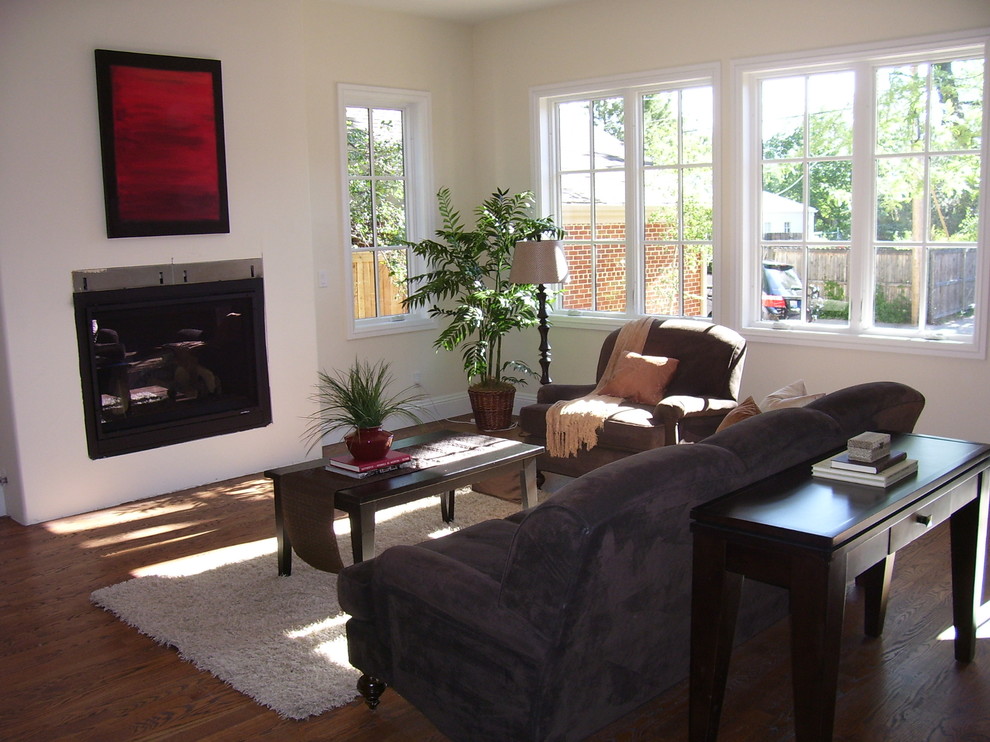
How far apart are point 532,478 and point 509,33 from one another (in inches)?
148


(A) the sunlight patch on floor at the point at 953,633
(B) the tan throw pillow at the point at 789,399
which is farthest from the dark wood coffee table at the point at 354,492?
(A) the sunlight patch on floor at the point at 953,633

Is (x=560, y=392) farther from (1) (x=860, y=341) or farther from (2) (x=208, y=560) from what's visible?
(2) (x=208, y=560)

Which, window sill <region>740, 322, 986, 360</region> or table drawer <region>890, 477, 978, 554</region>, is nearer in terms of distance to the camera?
table drawer <region>890, 477, 978, 554</region>

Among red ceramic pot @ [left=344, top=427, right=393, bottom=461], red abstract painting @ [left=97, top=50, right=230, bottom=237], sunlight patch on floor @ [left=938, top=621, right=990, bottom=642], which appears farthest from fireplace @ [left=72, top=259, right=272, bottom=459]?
sunlight patch on floor @ [left=938, top=621, right=990, bottom=642]

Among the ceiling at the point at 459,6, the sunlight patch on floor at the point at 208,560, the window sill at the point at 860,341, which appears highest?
the ceiling at the point at 459,6

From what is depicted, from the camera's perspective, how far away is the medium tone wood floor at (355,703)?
2.74 m

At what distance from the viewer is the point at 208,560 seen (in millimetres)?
4180

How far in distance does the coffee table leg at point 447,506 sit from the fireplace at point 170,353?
63.8 inches

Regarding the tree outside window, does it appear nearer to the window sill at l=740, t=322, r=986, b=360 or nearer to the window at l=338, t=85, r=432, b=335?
the window sill at l=740, t=322, r=986, b=360

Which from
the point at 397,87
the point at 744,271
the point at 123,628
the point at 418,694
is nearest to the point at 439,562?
the point at 418,694

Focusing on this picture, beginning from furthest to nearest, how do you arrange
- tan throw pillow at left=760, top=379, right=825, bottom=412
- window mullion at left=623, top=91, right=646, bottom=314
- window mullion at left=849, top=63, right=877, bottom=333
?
window mullion at left=623, top=91, right=646, bottom=314 → window mullion at left=849, top=63, right=877, bottom=333 → tan throw pillow at left=760, top=379, right=825, bottom=412

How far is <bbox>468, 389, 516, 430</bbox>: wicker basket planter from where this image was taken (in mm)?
6387

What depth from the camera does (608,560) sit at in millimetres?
2162

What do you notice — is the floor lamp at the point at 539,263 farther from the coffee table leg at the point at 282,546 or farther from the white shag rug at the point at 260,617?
the coffee table leg at the point at 282,546
